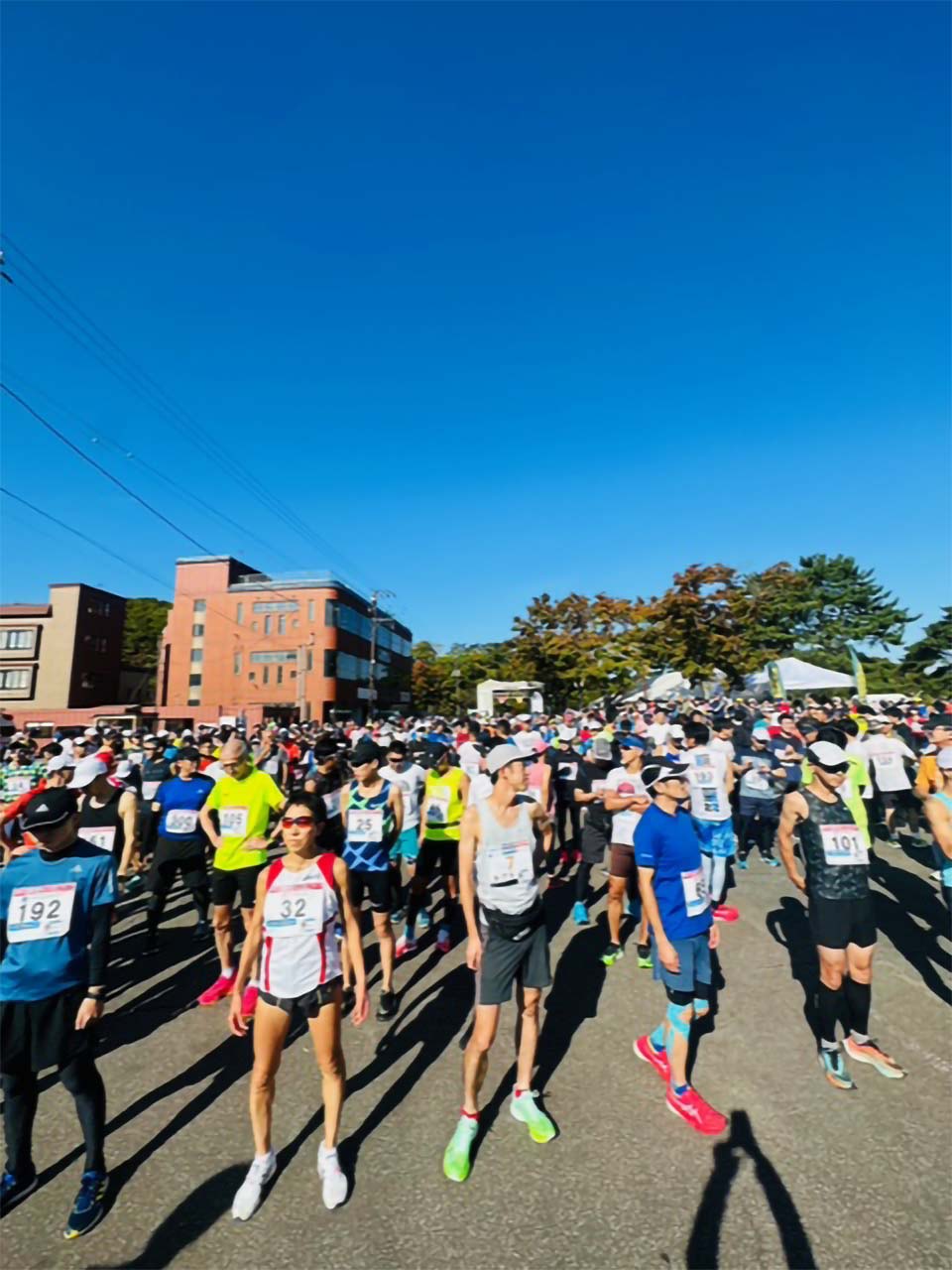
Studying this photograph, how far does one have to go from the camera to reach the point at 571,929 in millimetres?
6520

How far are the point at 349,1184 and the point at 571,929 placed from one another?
3.92m

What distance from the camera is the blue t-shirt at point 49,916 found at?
3.00m

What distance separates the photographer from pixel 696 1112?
3.45 m

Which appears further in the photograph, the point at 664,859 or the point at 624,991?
the point at 624,991

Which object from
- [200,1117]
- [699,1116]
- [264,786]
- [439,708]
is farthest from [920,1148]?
[439,708]

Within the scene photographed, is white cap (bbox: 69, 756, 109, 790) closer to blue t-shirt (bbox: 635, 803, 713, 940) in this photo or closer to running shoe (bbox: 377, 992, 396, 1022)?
running shoe (bbox: 377, 992, 396, 1022)

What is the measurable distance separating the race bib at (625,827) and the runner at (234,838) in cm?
319

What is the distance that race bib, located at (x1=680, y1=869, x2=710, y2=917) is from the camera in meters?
3.66

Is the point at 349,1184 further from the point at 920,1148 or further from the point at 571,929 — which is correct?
the point at 571,929

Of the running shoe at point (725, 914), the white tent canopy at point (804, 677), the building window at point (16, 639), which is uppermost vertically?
the building window at point (16, 639)

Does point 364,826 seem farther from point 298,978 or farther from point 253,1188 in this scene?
point 253,1188

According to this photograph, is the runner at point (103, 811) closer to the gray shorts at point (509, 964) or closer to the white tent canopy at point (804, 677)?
the gray shorts at point (509, 964)

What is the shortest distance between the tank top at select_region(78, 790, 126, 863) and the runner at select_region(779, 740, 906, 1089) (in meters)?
5.85

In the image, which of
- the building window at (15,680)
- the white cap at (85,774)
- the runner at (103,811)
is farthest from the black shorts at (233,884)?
the building window at (15,680)
